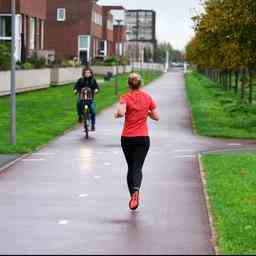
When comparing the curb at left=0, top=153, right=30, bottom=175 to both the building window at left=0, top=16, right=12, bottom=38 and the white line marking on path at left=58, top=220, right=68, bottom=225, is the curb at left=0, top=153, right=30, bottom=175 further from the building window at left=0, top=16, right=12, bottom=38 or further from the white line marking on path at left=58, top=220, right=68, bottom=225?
the building window at left=0, top=16, right=12, bottom=38

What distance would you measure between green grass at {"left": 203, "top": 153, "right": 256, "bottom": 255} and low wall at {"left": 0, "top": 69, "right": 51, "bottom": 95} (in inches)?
1014

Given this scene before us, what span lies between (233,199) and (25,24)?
191 feet

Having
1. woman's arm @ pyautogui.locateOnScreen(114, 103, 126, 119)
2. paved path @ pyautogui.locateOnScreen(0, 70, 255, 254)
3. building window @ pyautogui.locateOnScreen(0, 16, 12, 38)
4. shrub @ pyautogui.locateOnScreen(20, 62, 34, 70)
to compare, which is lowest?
shrub @ pyautogui.locateOnScreen(20, 62, 34, 70)

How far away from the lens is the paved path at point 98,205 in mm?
8422

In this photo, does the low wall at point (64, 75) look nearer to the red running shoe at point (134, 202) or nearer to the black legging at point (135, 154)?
the black legging at point (135, 154)

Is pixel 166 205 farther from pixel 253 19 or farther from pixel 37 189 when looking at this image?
pixel 253 19

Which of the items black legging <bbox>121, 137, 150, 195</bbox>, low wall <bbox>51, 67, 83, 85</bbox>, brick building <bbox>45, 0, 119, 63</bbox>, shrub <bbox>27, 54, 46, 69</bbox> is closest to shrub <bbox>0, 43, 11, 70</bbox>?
shrub <bbox>27, 54, 46, 69</bbox>

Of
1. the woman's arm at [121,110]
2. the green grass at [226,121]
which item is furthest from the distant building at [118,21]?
the woman's arm at [121,110]

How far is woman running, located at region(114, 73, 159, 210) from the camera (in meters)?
10.6

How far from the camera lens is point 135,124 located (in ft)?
35.0

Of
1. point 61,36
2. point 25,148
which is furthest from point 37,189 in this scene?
point 61,36

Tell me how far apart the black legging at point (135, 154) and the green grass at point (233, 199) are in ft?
3.19

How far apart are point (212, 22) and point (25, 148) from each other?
12490 millimetres

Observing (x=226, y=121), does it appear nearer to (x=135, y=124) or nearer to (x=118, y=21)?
(x=135, y=124)
